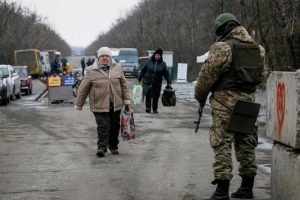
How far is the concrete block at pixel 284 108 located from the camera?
564 centimetres

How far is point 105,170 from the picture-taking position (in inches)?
355

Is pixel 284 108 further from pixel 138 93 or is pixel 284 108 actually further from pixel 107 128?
pixel 138 93

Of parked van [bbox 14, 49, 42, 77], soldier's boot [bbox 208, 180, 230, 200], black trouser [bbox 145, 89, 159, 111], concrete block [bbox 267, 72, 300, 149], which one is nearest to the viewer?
concrete block [bbox 267, 72, 300, 149]

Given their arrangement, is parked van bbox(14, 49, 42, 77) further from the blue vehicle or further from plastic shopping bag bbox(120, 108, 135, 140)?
plastic shopping bag bbox(120, 108, 135, 140)

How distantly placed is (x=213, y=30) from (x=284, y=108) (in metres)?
11.3

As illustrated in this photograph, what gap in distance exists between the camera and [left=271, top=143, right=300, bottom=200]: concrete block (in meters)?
5.66

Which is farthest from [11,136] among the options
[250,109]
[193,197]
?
[250,109]

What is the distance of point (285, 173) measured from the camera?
5.94 m

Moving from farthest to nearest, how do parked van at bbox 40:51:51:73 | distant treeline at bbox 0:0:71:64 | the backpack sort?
parked van at bbox 40:51:51:73
distant treeline at bbox 0:0:71:64
the backpack

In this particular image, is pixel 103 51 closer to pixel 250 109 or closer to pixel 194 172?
pixel 194 172

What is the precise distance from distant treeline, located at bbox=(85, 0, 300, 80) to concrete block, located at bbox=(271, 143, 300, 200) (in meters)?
10.5

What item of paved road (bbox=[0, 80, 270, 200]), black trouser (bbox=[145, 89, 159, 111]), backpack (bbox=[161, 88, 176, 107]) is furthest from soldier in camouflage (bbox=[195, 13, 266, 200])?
backpack (bbox=[161, 88, 176, 107])

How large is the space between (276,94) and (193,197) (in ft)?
5.40

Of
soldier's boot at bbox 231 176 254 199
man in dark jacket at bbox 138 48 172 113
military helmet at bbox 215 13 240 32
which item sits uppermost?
military helmet at bbox 215 13 240 32
